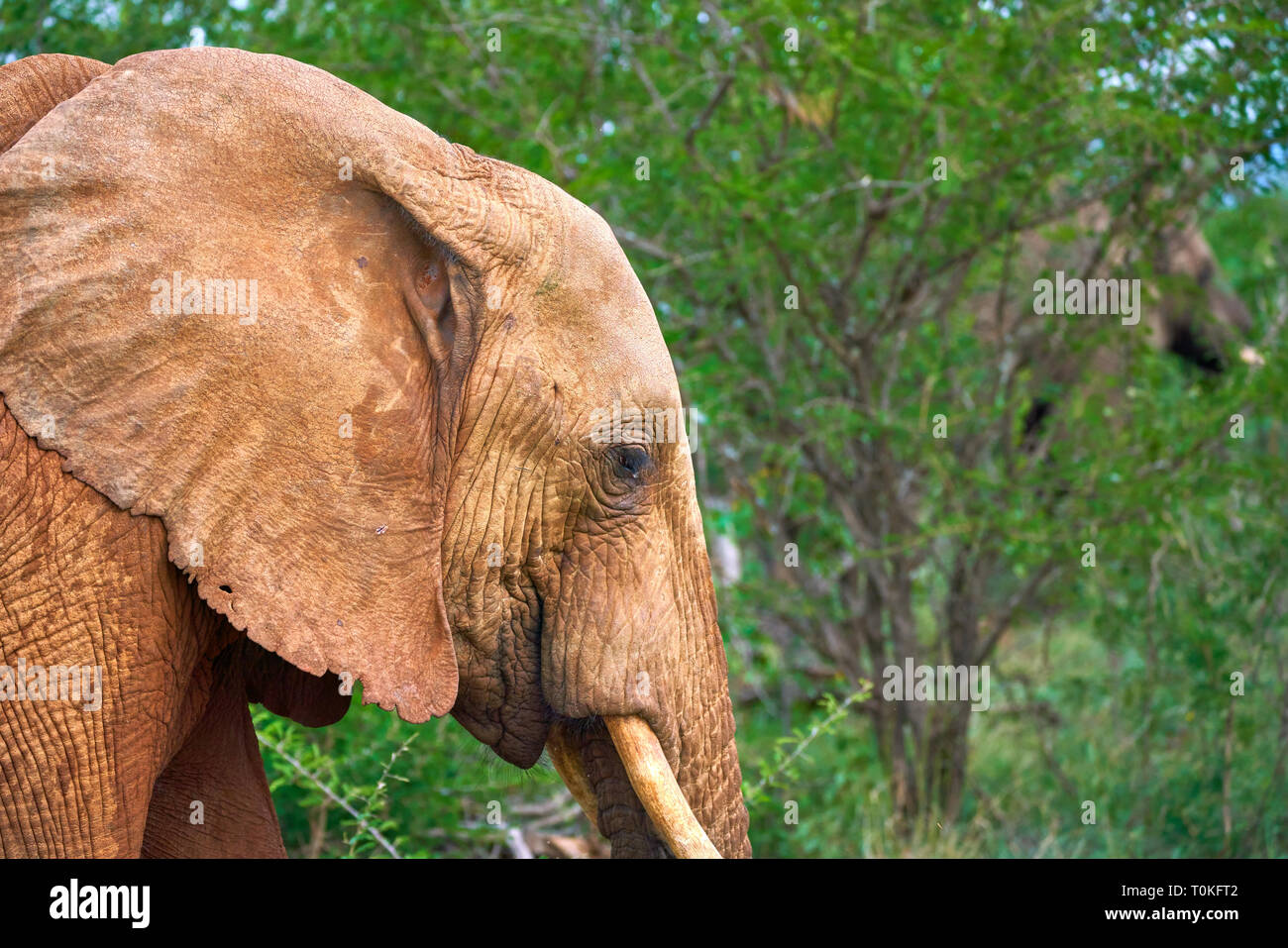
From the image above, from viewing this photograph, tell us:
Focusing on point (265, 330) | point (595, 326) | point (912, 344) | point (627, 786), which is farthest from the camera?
point (912, 344)

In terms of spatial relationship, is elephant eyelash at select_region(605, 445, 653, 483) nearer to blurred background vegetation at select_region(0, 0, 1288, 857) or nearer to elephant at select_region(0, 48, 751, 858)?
elephant at select_region(0, 48, 751, 858)

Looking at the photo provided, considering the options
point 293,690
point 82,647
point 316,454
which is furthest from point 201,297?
point 293,690

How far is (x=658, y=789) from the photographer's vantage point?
304 centimetres

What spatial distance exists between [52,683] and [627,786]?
1.28 m

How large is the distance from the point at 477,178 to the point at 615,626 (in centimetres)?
104

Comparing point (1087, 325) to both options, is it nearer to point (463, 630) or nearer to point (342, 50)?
point (342, 50)

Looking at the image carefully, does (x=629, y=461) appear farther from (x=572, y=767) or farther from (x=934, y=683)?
(x=934, y=683)

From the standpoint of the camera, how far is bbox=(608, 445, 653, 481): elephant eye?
3.06 metres

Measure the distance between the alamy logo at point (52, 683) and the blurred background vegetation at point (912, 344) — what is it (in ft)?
9.33

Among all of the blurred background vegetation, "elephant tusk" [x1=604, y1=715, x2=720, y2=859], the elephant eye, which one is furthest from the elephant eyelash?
the blurred background vegetation

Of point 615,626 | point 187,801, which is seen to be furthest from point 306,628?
point 187,801
